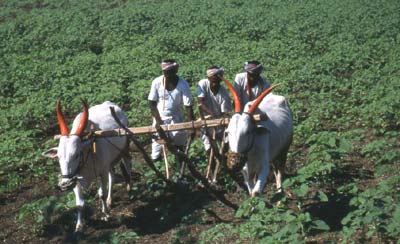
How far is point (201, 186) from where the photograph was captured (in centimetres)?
875

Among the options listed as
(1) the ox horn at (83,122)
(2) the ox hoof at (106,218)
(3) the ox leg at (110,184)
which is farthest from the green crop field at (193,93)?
(1) the ox horn at (83,122)

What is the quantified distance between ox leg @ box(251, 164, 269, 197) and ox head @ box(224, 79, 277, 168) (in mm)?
363

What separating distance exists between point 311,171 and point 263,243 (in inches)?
94.1

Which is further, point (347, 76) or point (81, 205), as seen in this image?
point (347, 76)

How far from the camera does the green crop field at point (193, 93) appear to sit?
693 centimetres

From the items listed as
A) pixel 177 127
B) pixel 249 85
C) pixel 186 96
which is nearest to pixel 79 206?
pixel 177 127

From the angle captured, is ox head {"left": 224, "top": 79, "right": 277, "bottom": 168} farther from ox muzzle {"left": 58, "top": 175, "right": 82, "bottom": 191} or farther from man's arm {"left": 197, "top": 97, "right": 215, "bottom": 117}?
ox muzzle {"left": 58, "top": 175, "right": 82, "bottom": 191}

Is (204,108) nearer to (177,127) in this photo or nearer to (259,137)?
(177,127)

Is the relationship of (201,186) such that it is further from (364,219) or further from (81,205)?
(364,219)

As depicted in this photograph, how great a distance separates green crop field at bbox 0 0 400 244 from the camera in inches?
273

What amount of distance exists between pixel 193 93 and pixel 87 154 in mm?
6865

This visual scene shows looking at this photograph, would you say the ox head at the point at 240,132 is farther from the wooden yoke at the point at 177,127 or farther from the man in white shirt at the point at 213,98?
the man in white shirt at the point at 213,98

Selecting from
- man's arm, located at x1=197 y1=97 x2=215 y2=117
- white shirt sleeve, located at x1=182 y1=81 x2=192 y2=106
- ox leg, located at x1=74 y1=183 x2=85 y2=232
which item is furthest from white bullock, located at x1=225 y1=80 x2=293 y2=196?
ox leg, located at x1=74 y1=183 x2=85 y2=232

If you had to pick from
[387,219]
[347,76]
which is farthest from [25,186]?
[347,76]
